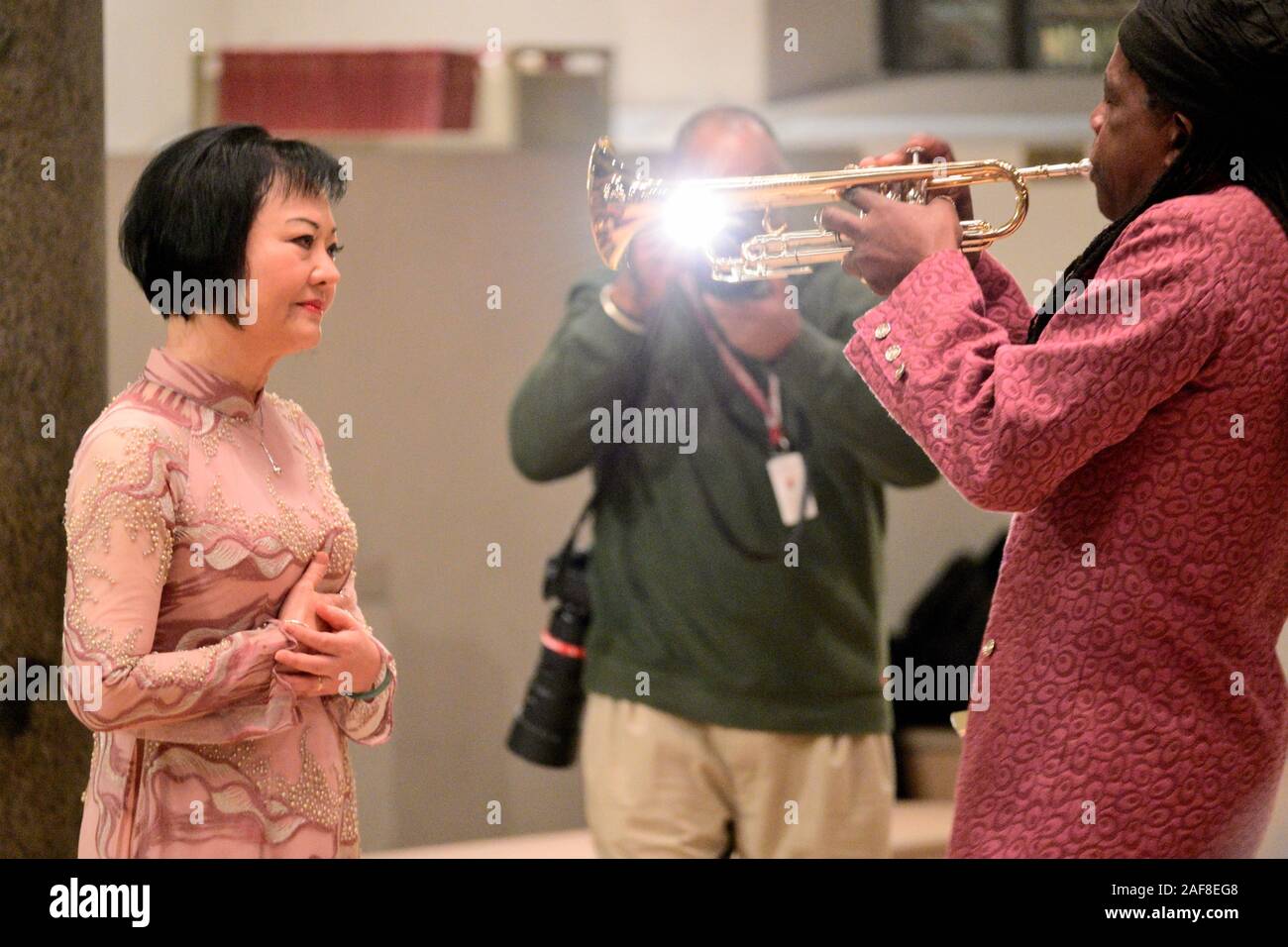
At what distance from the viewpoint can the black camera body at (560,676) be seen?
2.78m

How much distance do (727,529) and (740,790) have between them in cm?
46

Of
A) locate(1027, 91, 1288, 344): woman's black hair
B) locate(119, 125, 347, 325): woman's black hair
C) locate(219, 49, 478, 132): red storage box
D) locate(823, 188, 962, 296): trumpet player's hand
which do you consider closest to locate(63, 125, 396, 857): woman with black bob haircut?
locate(119, 125, 347, 325): woman's black hair

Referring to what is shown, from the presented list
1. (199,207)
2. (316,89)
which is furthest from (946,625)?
(199,207)

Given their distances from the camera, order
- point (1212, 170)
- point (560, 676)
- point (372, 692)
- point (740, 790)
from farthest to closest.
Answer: point (560, 676) → point (740, 790) → point (372, 692) → point (1212, 170)

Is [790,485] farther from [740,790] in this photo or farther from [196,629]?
[196,629]

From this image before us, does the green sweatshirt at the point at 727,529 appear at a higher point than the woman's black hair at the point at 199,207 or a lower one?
lower

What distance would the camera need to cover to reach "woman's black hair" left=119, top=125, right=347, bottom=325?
1611 millimetres

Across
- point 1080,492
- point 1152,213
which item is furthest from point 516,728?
point 1152,213

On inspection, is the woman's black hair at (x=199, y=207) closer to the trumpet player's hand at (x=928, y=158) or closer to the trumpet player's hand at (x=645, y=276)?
the trumpet player's hand at (x=928, y=158)

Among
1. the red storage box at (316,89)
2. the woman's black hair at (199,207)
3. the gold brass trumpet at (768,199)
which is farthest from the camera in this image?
the red storage box at (316,89)

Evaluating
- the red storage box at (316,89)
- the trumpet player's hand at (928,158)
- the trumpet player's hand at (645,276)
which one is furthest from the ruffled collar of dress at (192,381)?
the red storage box at (316,89)

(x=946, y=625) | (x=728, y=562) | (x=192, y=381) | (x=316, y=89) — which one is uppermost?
(x=316, y=89)

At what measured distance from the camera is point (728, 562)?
262 centimetres
